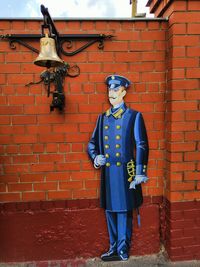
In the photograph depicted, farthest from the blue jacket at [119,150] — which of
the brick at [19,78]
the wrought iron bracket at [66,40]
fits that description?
the brick at [19,78]

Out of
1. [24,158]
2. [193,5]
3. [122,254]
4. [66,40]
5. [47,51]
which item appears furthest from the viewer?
[122,254]

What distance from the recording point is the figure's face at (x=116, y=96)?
2693 mm

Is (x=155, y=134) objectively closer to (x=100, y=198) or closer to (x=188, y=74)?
(x=188, y=74)

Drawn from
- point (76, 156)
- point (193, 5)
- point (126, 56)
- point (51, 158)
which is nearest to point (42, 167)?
point (51, 158)

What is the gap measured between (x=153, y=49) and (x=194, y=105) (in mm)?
680

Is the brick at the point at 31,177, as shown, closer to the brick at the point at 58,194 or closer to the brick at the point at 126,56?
the brick at the point at 58,194

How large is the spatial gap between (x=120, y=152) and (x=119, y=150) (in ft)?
0.07

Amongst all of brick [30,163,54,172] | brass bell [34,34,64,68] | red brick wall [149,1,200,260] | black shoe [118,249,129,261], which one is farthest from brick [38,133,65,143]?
black shoe [118,249,129,261]

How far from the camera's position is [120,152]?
2.74 m

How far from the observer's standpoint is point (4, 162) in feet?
8.93

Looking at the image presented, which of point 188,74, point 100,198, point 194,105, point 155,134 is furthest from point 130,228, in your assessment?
point 188,74

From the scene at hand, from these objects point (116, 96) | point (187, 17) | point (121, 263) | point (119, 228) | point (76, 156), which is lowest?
point (121, 263)

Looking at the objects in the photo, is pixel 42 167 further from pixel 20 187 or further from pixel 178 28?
pixel 178 28

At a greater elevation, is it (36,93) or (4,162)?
(36,93)
